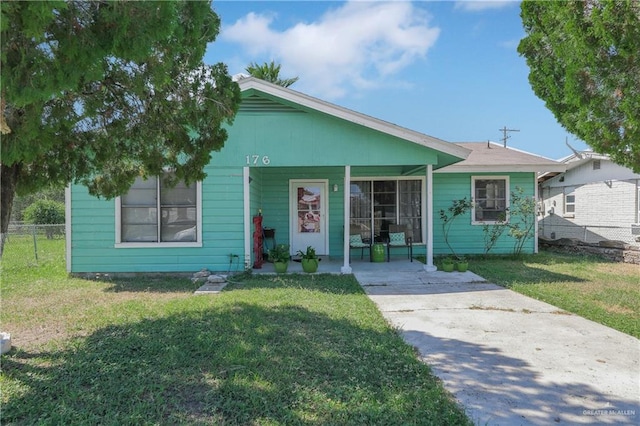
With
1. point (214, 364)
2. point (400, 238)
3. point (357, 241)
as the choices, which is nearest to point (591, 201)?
point (400, 238)

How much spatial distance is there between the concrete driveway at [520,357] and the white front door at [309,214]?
14.4 feet

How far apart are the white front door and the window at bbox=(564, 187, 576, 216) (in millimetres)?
10615

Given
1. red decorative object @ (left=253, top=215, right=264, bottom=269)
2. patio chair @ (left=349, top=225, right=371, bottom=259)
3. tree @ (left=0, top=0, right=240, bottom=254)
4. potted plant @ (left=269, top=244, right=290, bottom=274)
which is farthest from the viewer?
patio chair @ (left=349, top=225, right=371, bottom=259)

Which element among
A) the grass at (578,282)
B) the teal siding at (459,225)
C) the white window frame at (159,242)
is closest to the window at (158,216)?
the white window frame at (159,242)

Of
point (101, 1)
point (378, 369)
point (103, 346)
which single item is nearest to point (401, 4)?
point (101, 1)

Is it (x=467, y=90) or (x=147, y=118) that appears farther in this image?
(x=467, y=90)

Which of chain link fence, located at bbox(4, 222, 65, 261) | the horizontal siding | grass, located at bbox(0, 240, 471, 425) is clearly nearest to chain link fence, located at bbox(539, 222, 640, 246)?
the horizontal siding

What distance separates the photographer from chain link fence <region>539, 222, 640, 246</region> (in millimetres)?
11523

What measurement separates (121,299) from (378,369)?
4.80 meters

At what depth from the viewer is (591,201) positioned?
14047 mm

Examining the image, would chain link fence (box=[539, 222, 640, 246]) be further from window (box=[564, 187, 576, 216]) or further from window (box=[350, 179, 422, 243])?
window (box=[350, 179, 422, 243])

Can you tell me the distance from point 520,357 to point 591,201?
13.0 meters

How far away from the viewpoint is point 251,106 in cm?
817

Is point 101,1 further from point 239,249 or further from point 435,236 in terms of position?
point 435,236
